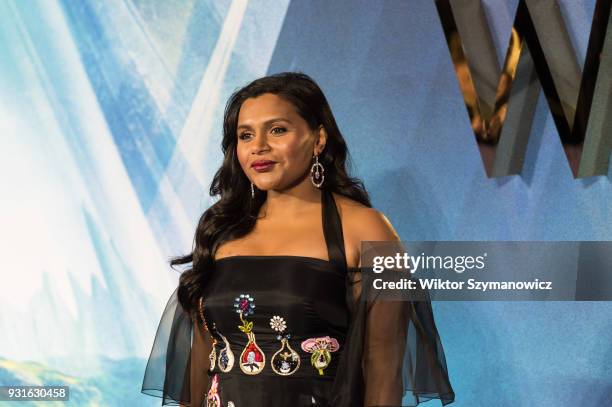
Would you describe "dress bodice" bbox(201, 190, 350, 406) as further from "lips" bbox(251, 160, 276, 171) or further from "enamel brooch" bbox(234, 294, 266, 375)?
"lips" bbox(251, 160, 276, 171)

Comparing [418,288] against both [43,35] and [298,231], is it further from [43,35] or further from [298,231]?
[43,35]

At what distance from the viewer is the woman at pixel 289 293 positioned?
2516 millimetres

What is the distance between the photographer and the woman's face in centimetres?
265

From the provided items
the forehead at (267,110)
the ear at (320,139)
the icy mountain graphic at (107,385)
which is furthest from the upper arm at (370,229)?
the icy mountain graphic at (107,385)

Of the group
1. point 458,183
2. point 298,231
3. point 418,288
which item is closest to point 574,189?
point 458,183

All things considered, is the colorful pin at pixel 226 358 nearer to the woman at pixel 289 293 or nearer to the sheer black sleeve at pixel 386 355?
the woman at pixel 289 293

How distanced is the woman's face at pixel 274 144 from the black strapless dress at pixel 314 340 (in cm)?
19

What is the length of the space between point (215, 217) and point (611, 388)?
1359 mm

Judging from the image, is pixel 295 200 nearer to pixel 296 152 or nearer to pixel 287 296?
pixel 296 152

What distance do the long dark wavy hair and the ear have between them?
1 cm

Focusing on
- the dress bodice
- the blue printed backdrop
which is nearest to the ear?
the dress bodice

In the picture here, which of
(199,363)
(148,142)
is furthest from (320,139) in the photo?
(148,142)

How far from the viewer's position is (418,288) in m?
2.65

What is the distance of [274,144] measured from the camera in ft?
8.71
